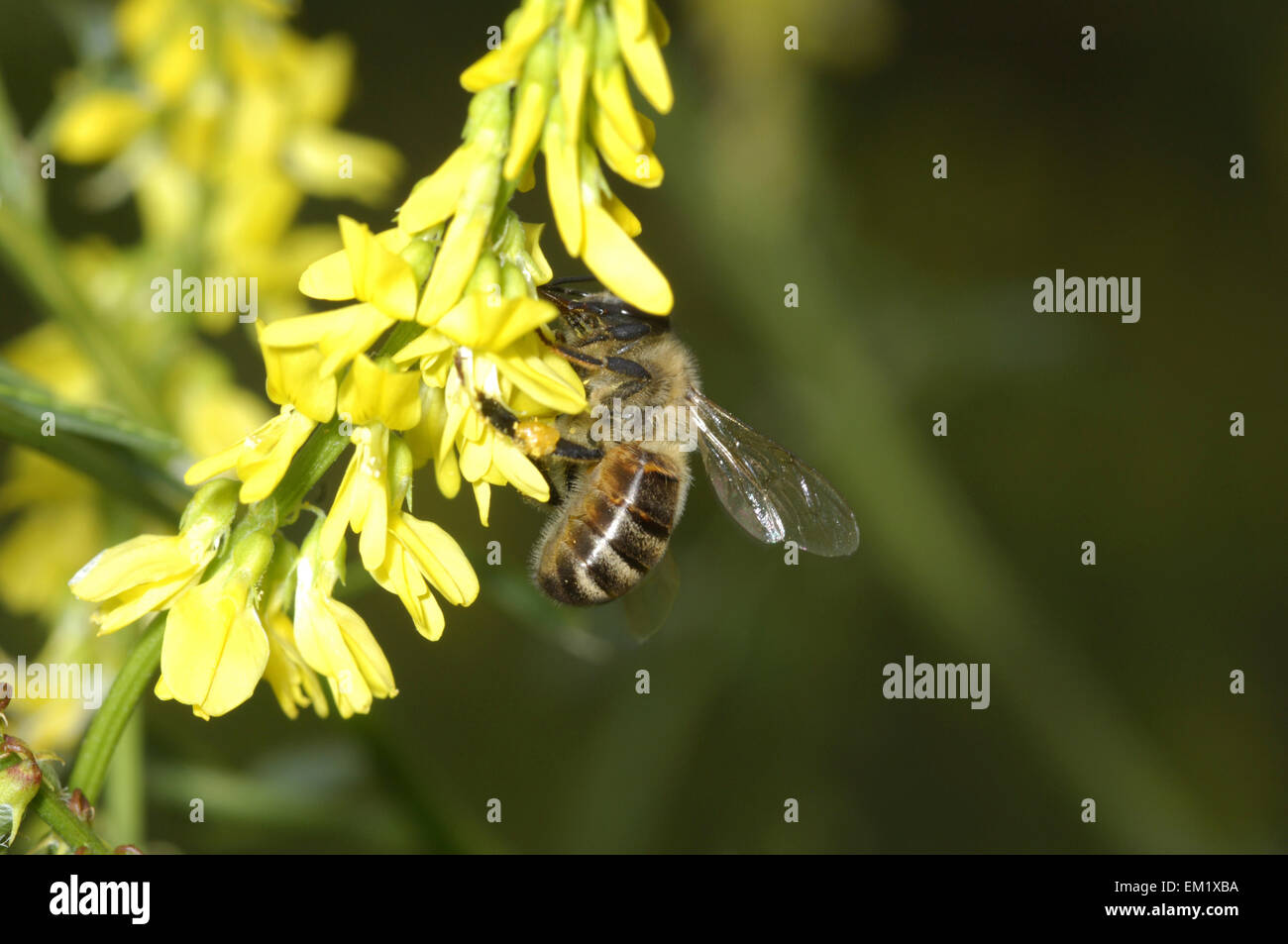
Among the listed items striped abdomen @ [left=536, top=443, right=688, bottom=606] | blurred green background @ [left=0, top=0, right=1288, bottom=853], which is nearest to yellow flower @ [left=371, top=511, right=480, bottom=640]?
striped abdomen @ [left=536, top=443, right=688, bottom=606]

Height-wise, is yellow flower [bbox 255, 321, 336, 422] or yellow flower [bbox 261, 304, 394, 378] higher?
yellow flower [bbox 261, 304, 394, 378]

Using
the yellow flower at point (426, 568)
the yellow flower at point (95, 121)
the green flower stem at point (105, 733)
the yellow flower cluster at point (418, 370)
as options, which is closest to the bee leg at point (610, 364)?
the yellow flower cluster at point (418, 370)

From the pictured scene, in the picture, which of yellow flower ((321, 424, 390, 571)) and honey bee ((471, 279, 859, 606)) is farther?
honey bee ((471, 279, 859, 606))

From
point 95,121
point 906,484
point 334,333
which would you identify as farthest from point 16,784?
point 906,484

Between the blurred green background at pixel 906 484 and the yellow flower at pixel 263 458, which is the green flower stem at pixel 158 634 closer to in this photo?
the yellow flower at pixel 263 458

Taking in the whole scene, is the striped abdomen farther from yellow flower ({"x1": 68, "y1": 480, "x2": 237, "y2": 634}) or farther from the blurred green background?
yellow flower ({"x1": 68, "y1": 480, "x2": 237, "y2": 634})

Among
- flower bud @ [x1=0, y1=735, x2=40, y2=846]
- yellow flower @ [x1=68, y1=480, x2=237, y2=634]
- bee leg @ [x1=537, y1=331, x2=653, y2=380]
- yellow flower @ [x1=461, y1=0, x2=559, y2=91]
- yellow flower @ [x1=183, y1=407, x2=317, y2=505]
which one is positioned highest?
yellow flower @ [x1=461, y1=0, x2=559, y2=91]

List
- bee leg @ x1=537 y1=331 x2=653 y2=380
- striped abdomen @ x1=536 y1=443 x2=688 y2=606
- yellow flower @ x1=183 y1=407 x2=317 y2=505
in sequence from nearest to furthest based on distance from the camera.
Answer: yellow flower @ x1=183 y1=407 x2=317 y2=505 → bee leg @ x1=537 y1=331 x2=653 y2=380 → striped abdomen @ x1=536 y1=443 x2=688 y2=606
